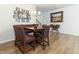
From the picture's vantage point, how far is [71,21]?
14.4 feet

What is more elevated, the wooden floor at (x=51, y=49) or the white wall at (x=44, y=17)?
the white wall at (x=44, y=17)

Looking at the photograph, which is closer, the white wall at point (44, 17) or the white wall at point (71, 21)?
the white wall at point (44, 17)

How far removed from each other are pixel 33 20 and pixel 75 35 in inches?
83.2

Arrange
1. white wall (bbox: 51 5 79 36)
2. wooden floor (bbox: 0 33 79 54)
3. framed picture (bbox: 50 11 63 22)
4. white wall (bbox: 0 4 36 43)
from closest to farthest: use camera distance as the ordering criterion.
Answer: wooden floor (bbox: 0 33 79 54)
white wall (bbox: 0 4 36 43)
framed picture (bbox: 50 11 63 22)
white wall (bbox: 51 5 79 36)

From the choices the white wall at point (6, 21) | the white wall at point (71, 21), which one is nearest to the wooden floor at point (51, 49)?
the white wall at point (6, 21)

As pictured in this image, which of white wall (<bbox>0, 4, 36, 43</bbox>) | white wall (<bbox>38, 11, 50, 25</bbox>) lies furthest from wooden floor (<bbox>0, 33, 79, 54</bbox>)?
white wall (<bbox>38, 11, 50, 25</bbox>)

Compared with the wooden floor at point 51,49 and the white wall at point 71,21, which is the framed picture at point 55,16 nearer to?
the white wall at point 71,21

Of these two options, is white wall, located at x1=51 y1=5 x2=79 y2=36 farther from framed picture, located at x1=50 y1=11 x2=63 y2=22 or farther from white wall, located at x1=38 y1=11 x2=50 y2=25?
white wall, located at x1=38 y1=11 x2=50 y2=25

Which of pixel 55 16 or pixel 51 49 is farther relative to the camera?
pixel 55 16

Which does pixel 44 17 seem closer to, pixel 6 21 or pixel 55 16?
pixel 55 16

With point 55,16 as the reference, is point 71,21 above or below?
below

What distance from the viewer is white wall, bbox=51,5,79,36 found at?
13.6ft

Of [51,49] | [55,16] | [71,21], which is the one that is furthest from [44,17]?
[51,49]

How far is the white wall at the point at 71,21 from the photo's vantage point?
4.15 meters
